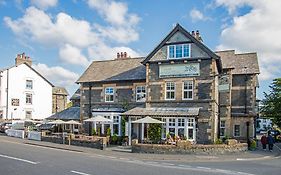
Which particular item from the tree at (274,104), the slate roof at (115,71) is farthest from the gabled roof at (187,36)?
the tree at (274,104)

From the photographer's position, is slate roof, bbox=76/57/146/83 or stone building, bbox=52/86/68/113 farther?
stone building, bbox=52/86/68/113

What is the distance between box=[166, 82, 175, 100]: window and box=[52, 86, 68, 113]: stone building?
134ft

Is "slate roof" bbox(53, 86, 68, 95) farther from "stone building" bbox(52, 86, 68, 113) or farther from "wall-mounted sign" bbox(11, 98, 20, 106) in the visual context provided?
"wall-mounted sign" bbox(11, 98, 20, 106)

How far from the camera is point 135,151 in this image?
22328mm

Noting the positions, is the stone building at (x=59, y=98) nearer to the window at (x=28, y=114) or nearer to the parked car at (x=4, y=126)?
the window at (x=28, y=114)

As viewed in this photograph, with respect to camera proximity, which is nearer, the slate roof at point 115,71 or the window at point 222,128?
the slate roof at point 115,71

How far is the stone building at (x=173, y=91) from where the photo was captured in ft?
84.7

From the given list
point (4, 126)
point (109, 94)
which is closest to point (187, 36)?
point (109, 94)

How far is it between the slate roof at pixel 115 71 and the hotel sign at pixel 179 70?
314cm

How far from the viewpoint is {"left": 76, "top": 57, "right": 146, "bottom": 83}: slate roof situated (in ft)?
104

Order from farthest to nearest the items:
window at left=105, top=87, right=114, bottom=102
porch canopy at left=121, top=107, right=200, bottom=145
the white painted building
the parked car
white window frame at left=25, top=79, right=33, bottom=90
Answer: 1. white window frame at left=25, top=79, right=33, bottom=90
2. the white painted building
3. the parked car
4. window at left=105, top=87, right=114, bottom=102
5. porch canopy at left=121, top=107, right=200, bottom=145

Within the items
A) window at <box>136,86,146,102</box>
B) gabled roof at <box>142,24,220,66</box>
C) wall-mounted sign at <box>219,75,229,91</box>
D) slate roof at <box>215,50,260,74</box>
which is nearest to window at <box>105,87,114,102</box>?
window at <box>136,86,146,102</box>

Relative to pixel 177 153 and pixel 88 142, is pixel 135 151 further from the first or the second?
pixel 88 142

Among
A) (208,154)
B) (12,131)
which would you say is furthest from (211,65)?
(12,131)
